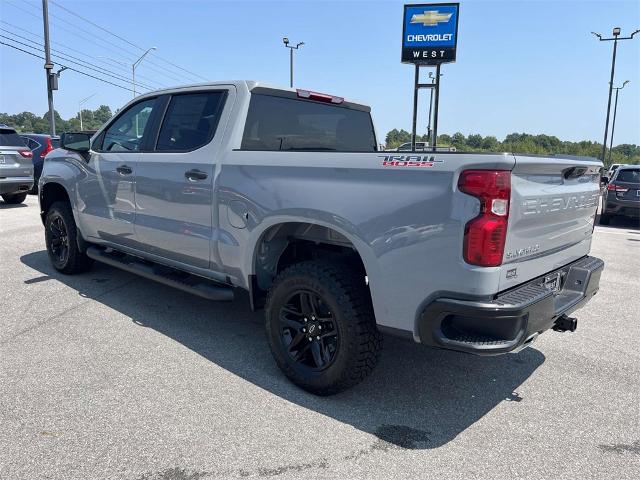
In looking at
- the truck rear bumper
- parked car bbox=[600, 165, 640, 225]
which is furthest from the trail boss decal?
parked car bbox=[600, 165, 640, 225]

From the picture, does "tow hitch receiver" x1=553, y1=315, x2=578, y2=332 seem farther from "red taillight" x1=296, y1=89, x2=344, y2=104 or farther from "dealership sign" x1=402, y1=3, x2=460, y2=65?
"dealership sign" x1=402, y1=3, x2=460, y2=65

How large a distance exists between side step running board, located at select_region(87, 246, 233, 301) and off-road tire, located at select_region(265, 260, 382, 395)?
767 mm

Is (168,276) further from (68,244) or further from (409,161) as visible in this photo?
(409,161)

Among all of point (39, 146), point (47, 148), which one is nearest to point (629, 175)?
point (47, 148)

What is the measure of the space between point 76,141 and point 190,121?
1.74 meters

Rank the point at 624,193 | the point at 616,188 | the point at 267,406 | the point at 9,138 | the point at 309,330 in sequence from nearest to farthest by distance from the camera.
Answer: the point at 267,406 < the point at 309,330 < the point at 9,138 < the point at 624,193 < the point at 616,188

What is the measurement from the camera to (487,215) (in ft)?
7.84

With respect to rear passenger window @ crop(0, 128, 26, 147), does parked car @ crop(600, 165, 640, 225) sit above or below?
below

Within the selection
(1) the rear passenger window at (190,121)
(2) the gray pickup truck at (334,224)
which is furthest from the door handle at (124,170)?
(1) the rear passenger window at (190,121)

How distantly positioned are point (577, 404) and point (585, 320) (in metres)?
1.91

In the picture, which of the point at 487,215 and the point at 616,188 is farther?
the point at 616,188

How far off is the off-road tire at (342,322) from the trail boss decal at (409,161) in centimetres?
74

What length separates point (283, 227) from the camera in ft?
11.1

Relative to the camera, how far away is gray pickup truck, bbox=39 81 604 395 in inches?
96.8
